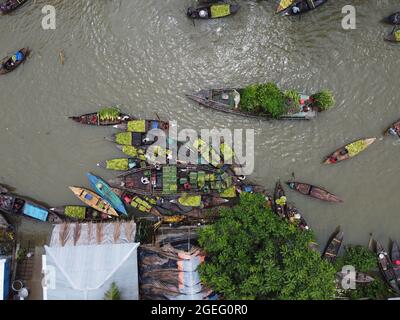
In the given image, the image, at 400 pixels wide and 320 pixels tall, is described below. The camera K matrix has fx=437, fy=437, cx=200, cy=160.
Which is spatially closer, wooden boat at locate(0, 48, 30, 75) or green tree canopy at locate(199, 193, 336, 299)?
green tree canopy at locate(199, 193, 336, 299)

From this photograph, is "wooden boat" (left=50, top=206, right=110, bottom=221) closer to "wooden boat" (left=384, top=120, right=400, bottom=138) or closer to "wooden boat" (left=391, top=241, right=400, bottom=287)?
"wooden boat" (left=391, top=241, right=400, bottom=287)

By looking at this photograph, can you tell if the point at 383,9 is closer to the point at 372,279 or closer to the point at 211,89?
the point at 211,89

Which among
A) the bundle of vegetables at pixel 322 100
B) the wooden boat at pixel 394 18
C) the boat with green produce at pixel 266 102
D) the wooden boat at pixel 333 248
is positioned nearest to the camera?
the boat with green produce at pixel 266 102

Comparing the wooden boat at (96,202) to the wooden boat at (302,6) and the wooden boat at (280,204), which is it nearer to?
the wooden boat at (280,204)

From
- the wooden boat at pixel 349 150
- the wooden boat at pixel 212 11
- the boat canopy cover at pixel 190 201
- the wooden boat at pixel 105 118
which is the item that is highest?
the wooden boat at pixel 212 11

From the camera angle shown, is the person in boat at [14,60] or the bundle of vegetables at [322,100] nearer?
the bundle of vegetables at [322,100]

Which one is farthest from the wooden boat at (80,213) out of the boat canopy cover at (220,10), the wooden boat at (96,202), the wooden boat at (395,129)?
the wooden boat at (395,129)

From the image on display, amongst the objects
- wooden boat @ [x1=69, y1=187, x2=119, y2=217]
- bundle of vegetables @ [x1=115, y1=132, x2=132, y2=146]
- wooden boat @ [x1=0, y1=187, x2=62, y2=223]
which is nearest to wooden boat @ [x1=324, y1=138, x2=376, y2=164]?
bundle of vegetables @ [x1=115, y1=132, x2=132, y2=146]

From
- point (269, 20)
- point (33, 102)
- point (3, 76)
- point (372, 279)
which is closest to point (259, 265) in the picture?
point (372, 279)
